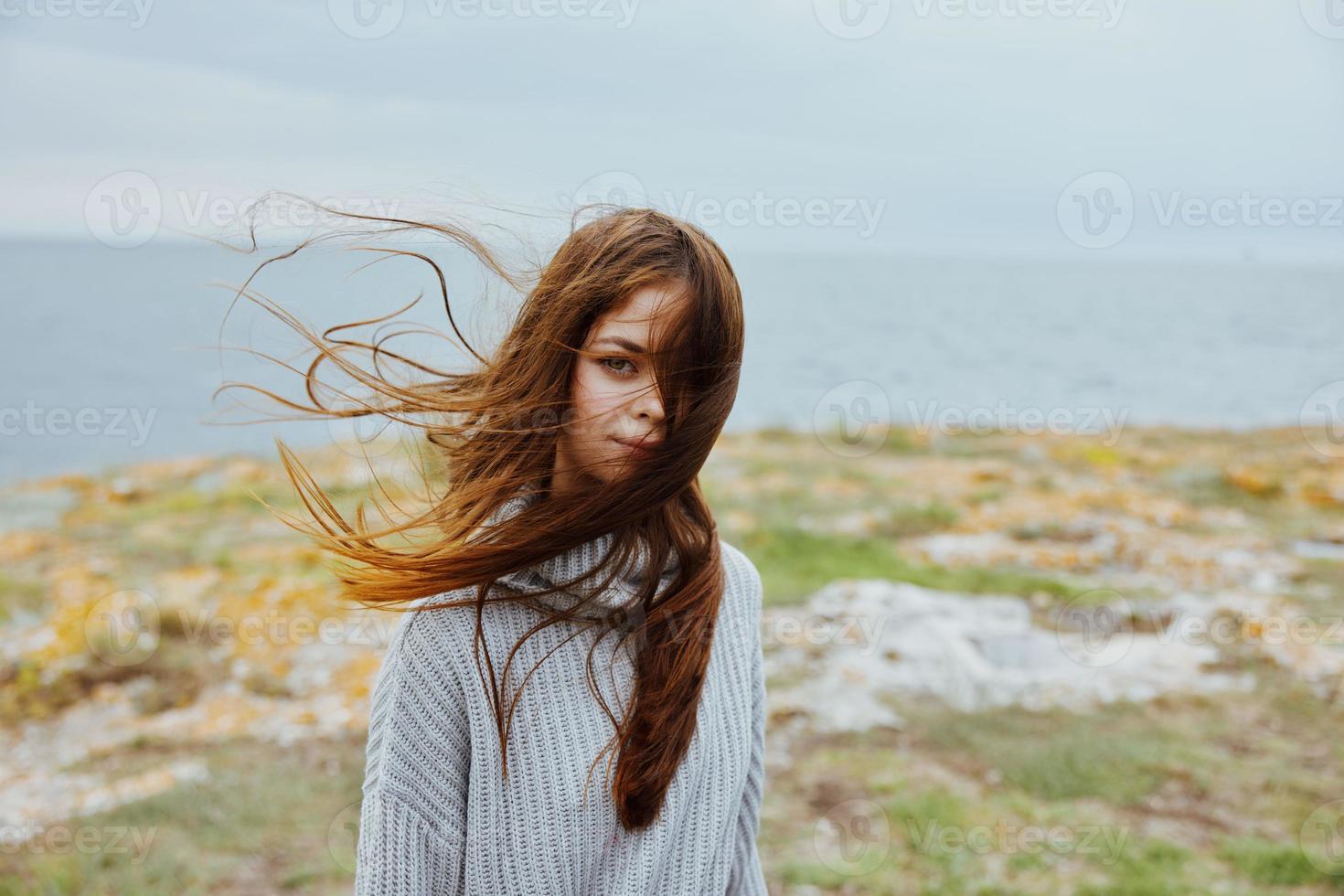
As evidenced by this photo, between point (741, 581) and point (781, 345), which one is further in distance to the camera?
point (781, 345)

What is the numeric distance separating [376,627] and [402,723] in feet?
13.8

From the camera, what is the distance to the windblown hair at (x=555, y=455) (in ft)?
4.02

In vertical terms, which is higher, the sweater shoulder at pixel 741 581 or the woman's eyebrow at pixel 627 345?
the woman's eyebrow at pixel 627 345

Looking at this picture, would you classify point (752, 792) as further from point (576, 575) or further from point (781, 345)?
point (781, 345)

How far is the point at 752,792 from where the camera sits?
5.24ft

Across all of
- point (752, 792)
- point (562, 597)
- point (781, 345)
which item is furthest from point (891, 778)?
point (781, 345)

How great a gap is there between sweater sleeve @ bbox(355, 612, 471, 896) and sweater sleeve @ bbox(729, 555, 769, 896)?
1.73 feet

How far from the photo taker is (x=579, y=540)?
1271mm

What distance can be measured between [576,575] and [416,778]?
0.32 m

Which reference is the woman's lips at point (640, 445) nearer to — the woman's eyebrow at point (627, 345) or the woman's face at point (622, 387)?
the woman's face at point (622, 387)

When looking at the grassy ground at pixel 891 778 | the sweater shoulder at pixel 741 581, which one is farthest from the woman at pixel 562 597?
the grassy ground at pixel 891 778

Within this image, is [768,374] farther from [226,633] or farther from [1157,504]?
[226,633]

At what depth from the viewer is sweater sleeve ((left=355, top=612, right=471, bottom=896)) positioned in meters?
1.19

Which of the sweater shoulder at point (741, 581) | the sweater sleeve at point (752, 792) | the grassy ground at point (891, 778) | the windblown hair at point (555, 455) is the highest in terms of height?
the windblown hair at point (555, 455)
